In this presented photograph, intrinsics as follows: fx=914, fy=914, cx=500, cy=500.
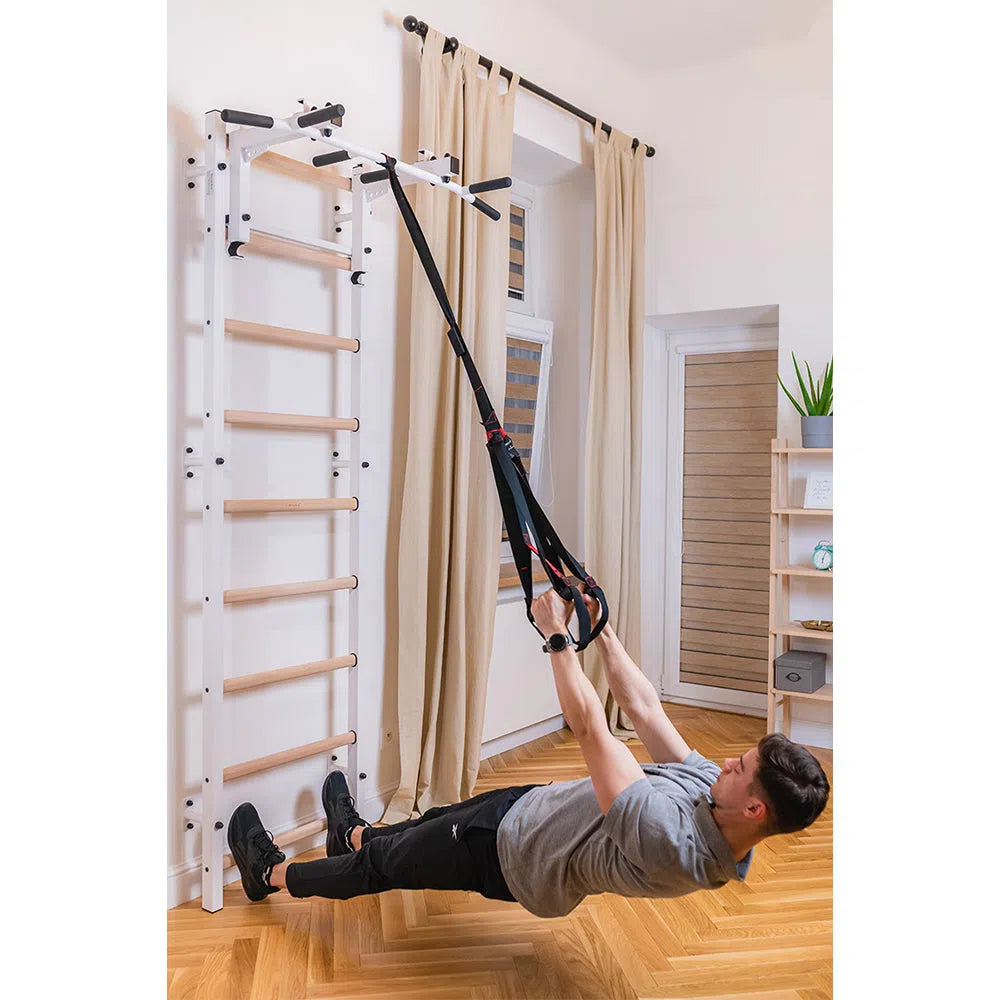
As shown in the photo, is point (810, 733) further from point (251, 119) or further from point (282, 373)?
point (251, 119)

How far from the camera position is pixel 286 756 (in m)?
2.64

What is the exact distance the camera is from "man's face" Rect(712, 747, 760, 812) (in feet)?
5.71

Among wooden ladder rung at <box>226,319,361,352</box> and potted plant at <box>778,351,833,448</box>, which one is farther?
potted plant at <box>778,351,833,448</box>

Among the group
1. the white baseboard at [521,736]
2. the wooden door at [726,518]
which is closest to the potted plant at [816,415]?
the wooden door at [726,518]

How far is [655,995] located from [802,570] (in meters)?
2.03

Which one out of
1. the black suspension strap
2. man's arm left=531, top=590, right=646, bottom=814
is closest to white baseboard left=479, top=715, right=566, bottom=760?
the black suspension strap

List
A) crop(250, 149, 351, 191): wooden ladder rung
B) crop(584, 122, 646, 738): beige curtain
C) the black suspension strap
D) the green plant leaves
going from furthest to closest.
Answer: crop(584, 122, 646, 738): beige curtain → the green plant leaves → crop(250, 149, 351, 191): wooden ladder rung → the black suspension strap

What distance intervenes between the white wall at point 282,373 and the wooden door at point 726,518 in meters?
1.98

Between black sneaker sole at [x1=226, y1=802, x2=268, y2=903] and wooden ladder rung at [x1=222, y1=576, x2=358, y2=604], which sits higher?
wooden ladder rung at [x1=222, y1=576, x2=358, y2=604]

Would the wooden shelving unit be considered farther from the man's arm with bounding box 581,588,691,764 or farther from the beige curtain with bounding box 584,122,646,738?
the man's arm with bounding box 581,588,691,764

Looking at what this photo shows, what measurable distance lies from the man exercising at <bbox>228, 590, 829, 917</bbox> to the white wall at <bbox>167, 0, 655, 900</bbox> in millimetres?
374

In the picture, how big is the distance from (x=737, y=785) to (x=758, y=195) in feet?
10.2

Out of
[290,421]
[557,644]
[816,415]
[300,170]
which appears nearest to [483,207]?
[300,170]
